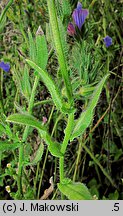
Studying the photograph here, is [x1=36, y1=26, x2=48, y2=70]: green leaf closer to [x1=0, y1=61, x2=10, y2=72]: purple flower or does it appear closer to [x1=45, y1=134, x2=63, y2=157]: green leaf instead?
[x1=45, y1=134, x2=63, y2=157]: green leaf

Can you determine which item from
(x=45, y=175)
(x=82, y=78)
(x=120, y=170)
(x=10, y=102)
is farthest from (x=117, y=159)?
(x=82, y=78)

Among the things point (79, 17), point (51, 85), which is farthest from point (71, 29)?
point (51, 85)

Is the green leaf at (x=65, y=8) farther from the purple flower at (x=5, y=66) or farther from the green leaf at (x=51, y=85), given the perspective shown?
the purple flower at (x=5, y=66)

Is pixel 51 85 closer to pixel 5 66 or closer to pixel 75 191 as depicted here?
pixel 75 191

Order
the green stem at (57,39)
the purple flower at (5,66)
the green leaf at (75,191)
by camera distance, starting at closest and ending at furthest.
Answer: the green stem at (57,39), the green leaf at (75,191), the purple flower at (5,66)

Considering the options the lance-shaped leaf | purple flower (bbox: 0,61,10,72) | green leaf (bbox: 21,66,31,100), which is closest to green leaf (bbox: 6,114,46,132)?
the lance-shaped leaf

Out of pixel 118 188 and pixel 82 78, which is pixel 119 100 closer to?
pixel 118 188

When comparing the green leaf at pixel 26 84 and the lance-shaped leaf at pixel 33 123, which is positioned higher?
the green leaf at pixel 26 84

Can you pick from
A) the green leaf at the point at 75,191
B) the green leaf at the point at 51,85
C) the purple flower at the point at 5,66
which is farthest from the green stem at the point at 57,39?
the purple flower at the point at 5,66
